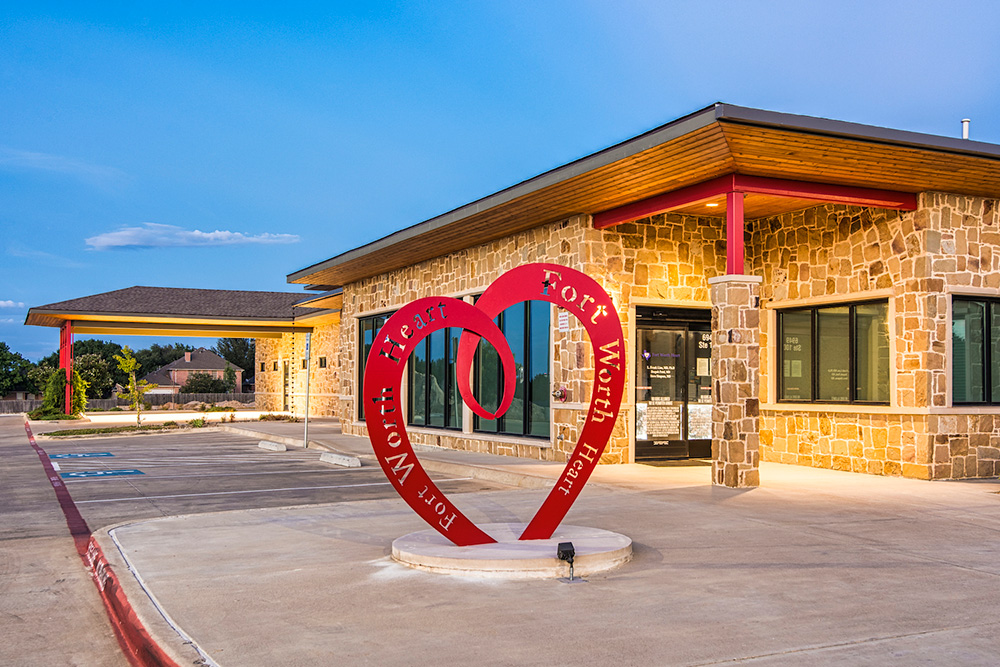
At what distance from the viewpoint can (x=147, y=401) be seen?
5359 cm

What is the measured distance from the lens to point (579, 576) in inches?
266

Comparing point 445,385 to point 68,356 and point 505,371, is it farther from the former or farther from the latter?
point 68,356

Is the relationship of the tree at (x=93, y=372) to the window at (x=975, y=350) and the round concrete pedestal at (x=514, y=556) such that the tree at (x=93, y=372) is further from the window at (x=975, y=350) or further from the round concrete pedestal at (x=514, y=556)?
the round concrete pedestal at (x=514, y=556)

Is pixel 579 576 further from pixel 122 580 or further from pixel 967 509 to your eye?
pixel 967 509

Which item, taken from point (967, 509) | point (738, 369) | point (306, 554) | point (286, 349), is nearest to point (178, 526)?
point (306, 554)

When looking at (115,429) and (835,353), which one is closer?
(835,353)

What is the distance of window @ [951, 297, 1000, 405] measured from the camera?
518 inches

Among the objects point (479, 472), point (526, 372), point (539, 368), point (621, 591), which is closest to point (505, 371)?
point (621, 591)

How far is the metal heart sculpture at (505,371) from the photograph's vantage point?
723cm

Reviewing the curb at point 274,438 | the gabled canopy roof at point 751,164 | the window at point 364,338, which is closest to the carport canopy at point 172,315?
the curb at point 274,438

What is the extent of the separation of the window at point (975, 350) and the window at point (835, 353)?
0.95 metres

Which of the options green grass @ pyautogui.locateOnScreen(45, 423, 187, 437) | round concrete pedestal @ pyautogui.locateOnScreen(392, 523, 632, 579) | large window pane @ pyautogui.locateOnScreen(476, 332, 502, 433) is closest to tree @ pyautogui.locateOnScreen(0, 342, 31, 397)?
green grass @ pyautogui.locateOnScreen(45, 423, 187, 437)

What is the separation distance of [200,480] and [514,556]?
9439 mm

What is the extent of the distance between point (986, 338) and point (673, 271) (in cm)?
482
